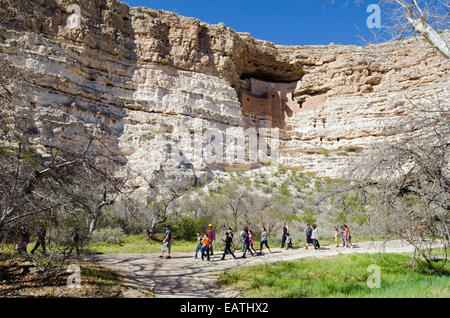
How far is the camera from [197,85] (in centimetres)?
2338

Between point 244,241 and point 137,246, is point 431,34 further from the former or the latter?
point 137,246

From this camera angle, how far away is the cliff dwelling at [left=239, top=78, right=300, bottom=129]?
90.4 feet

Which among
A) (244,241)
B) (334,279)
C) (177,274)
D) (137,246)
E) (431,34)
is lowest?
(137,246)

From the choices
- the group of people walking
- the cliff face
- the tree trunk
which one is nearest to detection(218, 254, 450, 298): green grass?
the group of people walking

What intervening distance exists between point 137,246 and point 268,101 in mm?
19838

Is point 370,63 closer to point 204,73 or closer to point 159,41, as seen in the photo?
point 204,73

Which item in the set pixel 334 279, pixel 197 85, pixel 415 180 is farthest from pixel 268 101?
pixel 415 180

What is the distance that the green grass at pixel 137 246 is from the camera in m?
10.4

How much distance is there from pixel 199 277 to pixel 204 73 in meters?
20.1

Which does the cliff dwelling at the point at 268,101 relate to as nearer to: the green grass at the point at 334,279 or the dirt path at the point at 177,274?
the dirt path at the point at 177,274

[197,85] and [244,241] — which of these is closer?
[244,241]

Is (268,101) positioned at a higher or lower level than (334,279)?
higher

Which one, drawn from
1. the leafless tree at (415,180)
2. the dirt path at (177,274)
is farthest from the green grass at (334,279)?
the leafless tree at (415,180)

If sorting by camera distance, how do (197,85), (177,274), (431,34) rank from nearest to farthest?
1. (431,34)
2. (177,274)
3. (197,85)
